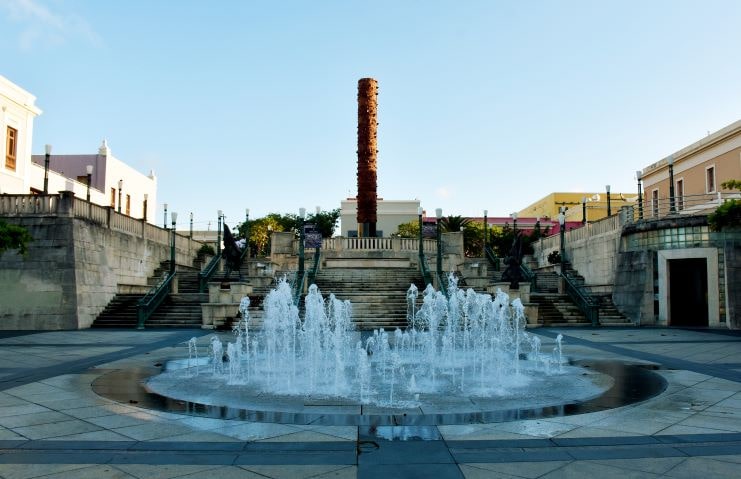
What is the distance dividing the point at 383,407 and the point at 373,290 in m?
18.4

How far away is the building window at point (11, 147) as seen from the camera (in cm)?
3031

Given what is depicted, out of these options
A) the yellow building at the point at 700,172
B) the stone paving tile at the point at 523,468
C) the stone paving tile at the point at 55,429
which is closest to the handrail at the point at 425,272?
the yellow building at the point at 700,172

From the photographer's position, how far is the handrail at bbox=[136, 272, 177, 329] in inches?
863

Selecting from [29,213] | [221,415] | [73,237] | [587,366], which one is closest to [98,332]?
[73,237]

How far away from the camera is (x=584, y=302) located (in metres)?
23.6

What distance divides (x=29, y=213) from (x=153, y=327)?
7194 millimetres

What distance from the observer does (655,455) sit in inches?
217

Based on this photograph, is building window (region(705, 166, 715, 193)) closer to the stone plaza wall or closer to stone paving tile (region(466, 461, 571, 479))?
the stone plaza wall

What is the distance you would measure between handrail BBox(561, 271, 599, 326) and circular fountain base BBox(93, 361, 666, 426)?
13.1m

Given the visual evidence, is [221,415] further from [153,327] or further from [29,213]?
[29,213]

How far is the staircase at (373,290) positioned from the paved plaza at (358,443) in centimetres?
1323

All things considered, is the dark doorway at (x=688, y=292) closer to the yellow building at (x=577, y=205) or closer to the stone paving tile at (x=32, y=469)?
the stone paving tile at (x=32, y=469)

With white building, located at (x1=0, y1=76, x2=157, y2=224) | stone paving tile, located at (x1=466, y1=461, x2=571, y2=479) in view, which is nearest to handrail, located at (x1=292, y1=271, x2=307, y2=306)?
white building, located at (x1=0, y1=76, x2=157, y2=224)

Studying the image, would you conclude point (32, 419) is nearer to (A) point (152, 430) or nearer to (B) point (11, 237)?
(A) point (152, 430)
